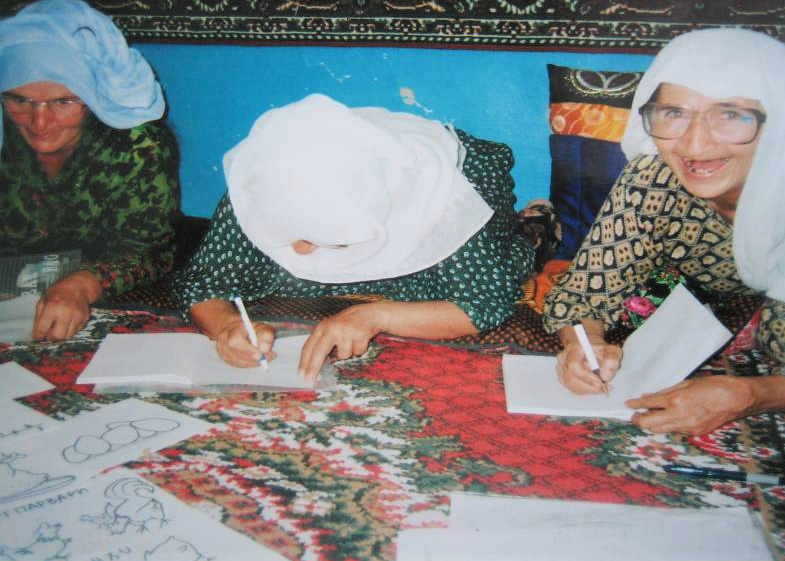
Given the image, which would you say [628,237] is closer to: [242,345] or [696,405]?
[696,405]

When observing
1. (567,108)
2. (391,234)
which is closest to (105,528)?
(391,234)

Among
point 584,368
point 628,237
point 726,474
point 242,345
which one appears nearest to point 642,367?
point 584,368

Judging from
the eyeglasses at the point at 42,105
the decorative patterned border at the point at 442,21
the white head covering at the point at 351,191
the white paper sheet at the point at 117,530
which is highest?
the decorative patterned border at the point at 442,21

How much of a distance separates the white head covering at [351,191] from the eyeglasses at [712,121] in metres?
0.35

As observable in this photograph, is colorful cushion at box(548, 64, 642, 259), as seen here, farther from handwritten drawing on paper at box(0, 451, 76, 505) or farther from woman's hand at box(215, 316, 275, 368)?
handwritten drawing on paper at box(0, 451, 76, 505)

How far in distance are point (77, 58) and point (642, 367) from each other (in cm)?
150

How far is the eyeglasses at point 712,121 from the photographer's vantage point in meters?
1.13

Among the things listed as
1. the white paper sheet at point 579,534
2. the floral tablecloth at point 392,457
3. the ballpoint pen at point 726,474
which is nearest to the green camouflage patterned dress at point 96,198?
the floral tablecloth at point 392,457

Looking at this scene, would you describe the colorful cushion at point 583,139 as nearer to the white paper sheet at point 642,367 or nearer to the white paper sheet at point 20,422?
the white paper sheet at point 642,367

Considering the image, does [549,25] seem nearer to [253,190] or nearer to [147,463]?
[253,190]

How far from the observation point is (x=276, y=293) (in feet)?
5.27

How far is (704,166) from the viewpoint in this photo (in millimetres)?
1224

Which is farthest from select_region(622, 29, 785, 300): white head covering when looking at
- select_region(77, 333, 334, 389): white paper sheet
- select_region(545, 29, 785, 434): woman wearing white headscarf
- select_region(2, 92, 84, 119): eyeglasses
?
select_region(2, 92, 84, 119): eyeglasses

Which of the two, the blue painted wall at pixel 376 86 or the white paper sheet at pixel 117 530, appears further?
the blue painted wall at pixel 376 86
